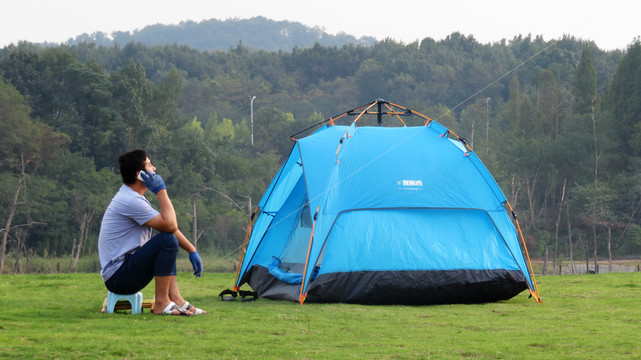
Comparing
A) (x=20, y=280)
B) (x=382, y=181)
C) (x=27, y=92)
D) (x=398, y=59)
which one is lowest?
(x=20, y=280)

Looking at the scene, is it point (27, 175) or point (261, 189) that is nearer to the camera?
point (27, 175)

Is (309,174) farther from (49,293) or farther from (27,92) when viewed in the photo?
(27,92)

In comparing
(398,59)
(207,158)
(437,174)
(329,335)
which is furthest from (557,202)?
(329,335)

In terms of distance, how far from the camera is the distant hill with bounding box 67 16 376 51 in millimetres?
166625

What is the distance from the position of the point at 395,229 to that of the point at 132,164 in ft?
10.7

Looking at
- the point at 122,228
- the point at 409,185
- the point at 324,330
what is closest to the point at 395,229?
the point at 409,185

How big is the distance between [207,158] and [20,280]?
25.2 metres

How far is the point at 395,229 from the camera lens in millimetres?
8344

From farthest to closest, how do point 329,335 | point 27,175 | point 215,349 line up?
point 27,175
point 329,335
point 215,349

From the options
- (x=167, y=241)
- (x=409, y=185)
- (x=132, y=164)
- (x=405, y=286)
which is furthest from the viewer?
(x=409, y=185)

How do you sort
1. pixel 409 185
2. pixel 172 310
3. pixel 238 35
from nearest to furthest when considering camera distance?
1. pixel 172 310
2. pixel 409 185
3. pixel 238 35

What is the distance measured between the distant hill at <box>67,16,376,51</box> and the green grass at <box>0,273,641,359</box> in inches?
5878

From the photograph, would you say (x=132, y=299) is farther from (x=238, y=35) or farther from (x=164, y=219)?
(x=238, y=35)

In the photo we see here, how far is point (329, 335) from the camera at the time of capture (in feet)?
18.9
